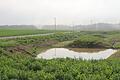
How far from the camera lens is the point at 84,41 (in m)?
45.3

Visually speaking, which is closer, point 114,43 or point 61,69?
point 61,69

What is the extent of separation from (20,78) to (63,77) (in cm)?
221

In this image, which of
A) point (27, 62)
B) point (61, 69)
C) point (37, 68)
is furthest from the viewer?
point (27, 62)

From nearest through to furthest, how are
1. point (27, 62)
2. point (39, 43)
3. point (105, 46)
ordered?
point (27, 62) < point (105, 46) < point (39, 43)

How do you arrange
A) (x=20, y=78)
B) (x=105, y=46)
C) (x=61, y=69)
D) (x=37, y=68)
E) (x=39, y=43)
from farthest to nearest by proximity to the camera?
(x=39, y=43)
(x=105, y=46)
(x=37, y=68)
(x=61, y=69)
(x=20, y=78)

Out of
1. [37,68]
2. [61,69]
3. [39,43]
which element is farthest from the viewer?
[39,43]

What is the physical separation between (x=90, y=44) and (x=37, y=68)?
27728 mm

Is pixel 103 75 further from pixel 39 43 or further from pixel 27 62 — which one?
pixel 39 43

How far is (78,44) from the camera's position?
4516cm

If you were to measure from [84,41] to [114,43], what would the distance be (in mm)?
5104

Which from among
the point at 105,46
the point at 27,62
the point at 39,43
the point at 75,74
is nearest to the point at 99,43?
the point at 105,46

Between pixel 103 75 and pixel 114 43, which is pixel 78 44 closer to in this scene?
pixel 114 43

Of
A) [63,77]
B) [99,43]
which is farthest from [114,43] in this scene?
[63,77]

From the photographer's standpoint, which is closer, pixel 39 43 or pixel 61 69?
pixel 61 69
